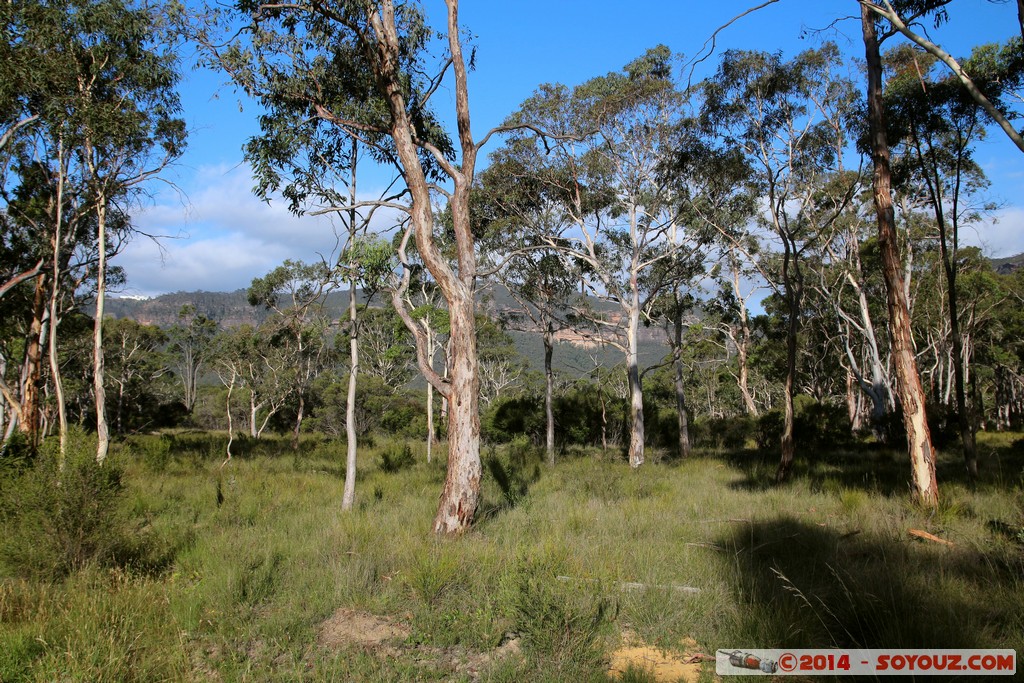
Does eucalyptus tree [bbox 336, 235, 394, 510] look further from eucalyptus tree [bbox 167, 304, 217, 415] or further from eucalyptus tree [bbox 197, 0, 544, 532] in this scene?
eucalyptus tree [bbox 167, 304, 217, 415]

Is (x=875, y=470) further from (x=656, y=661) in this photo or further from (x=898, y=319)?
(x=656, y=661)

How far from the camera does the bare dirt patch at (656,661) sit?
375 centimetres

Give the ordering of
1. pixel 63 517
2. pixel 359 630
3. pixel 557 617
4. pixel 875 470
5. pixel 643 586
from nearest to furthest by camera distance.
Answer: pixel 557 617
pixel 359 630
pixel 643 586
pixel 63 517
pixel 875 470

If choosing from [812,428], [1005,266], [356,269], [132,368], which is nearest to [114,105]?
[356,269]

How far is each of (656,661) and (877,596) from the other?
6.16ft

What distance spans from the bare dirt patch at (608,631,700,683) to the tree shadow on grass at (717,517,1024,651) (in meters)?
0.33

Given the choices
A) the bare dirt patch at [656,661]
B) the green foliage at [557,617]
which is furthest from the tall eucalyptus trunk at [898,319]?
the green foliage at [557,617]

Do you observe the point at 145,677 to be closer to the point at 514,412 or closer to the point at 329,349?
the point at 514,412

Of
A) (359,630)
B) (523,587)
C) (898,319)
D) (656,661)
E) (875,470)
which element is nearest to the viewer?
(656,661)

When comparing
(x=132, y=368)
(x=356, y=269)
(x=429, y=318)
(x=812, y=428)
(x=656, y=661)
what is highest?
(x=429, y=318)

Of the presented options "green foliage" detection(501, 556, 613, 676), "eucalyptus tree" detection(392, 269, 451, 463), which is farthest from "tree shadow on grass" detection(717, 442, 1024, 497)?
"eucalyptus tree" detection(392, 269, 451, 463)

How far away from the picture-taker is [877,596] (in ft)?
14.5

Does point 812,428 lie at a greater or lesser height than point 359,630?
greater

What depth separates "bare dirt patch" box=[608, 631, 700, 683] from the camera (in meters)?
3.75
